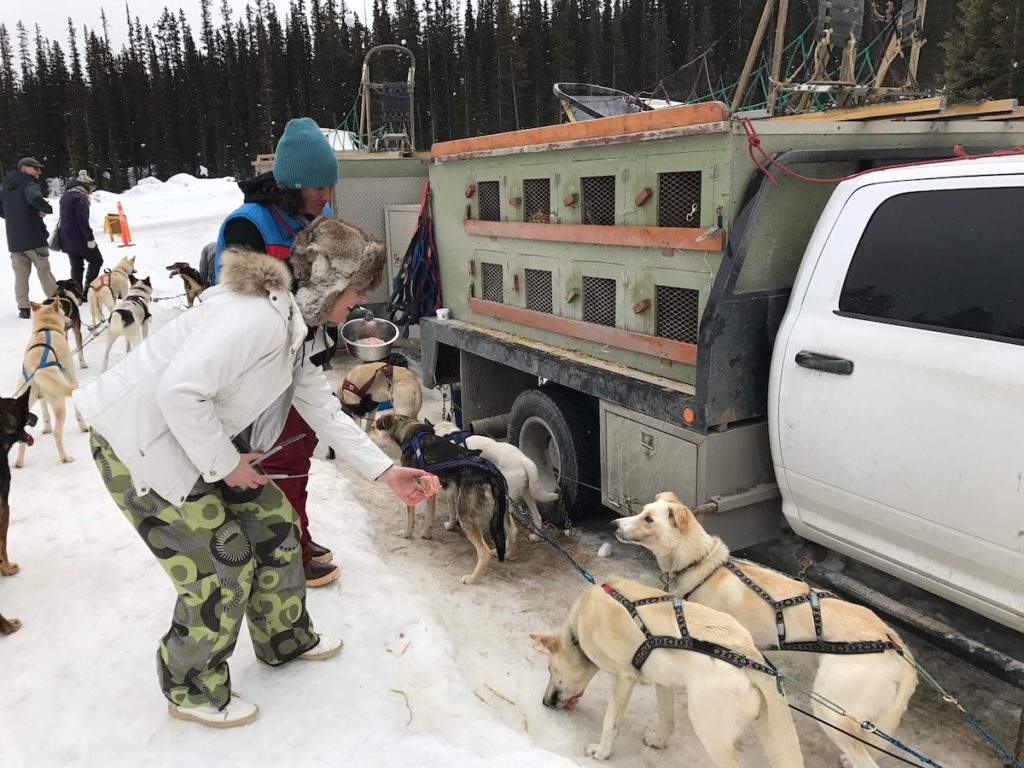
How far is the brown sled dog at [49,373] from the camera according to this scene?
19.2ft

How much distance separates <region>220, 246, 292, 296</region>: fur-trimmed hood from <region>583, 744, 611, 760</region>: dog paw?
196 centimetres

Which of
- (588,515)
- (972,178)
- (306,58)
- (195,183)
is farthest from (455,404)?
(306,58)

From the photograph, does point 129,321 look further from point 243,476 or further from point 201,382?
point 201,382

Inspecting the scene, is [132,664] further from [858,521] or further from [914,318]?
[914,318]

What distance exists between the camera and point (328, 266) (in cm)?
254

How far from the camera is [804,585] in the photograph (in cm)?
281

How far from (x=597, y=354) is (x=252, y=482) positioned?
2.17 metres

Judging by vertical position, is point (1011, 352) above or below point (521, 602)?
above

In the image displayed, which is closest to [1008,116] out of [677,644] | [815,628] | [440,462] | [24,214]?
[815,628]

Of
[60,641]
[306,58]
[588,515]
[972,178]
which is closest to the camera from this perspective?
[972,178]

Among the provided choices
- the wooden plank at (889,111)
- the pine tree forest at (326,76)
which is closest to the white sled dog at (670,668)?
the wooden plank at (889,111)

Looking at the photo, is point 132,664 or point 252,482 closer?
point 252,482

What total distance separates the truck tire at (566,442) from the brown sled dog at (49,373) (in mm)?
3692

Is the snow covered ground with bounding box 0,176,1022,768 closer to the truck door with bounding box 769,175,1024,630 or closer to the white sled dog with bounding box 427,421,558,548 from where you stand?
the white sled dog with bounding box 427,421,558,548
